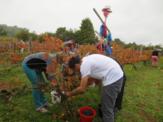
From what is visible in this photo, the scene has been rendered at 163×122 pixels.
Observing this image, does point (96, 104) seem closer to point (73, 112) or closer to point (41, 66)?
point (73, 112)

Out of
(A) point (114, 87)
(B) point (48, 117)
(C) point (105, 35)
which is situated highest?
(C) point (105, 35)

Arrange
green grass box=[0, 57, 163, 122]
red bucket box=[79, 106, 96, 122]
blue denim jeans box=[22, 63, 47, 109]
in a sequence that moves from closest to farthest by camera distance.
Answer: red bucket box=[79, 106, 96, 122] < blue denim jeans box=[22, 63, 47, 109] < green grass box=[0, 57, 163, 122]

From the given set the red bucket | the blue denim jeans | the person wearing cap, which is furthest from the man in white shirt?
the blue denim jeans

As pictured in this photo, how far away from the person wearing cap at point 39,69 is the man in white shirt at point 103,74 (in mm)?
609

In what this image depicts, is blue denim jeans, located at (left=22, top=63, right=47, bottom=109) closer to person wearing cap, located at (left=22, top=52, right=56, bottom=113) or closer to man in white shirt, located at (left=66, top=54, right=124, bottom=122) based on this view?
person wearing cap, located at (left=22, top=52, right=56, bottom=113)

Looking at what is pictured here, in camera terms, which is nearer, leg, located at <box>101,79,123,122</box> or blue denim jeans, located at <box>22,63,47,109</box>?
leg, located at <box>101,79,123,122</box>

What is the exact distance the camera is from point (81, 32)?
31.6 metres

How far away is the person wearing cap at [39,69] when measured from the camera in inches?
169

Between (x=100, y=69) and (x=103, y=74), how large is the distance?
0.11 metres

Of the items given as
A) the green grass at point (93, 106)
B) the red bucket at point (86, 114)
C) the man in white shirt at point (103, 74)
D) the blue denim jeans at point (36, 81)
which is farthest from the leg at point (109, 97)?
the blue denim jeans at point (36, 81)

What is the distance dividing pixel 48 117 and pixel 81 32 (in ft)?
88.8

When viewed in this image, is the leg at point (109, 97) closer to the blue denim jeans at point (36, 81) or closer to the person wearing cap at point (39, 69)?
the person wearing cap at point (39, 69)

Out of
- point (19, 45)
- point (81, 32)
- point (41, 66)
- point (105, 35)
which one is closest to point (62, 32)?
point (81, 32)

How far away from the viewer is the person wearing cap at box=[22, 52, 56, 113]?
169 inches
